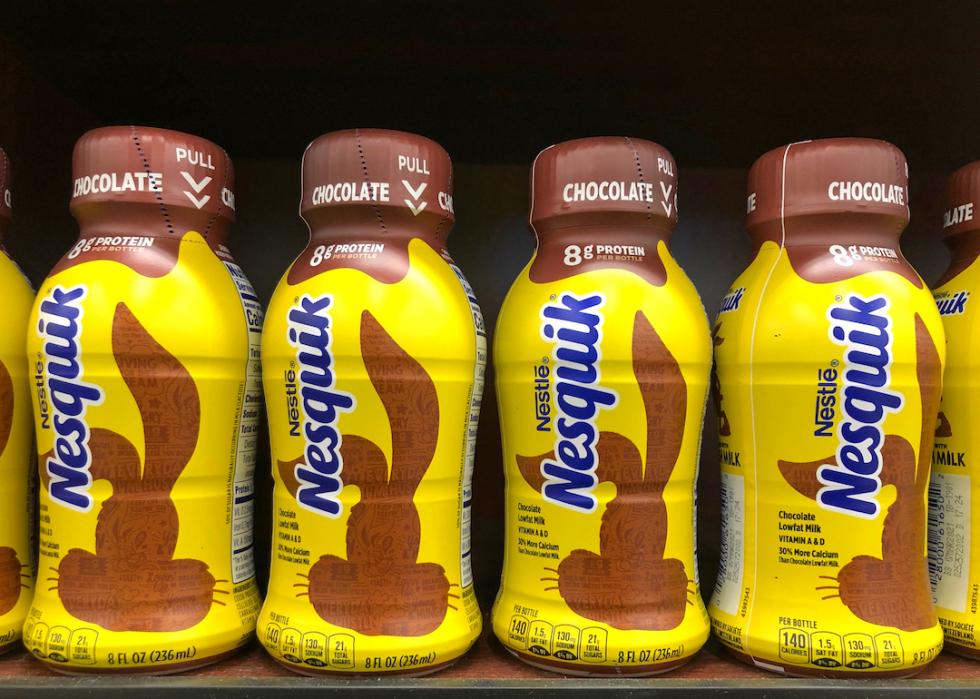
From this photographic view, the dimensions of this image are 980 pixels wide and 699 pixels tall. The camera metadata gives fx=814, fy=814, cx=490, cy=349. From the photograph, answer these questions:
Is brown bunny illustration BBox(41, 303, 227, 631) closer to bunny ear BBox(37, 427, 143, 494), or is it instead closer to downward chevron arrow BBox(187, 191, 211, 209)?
bunny ear BBox(37, 427, 143, 494)

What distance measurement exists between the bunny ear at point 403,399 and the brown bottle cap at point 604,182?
232 millimetres

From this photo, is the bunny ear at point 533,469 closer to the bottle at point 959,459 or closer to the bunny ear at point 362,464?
the bunny ear at point 362,464

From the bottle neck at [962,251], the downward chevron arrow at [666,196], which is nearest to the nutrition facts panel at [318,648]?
the downward chevron arrow at [666,196]

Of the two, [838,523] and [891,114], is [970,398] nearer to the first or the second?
[838,523]

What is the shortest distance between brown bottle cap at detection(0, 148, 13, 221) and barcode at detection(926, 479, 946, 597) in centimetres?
112

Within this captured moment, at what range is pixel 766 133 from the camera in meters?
1.13

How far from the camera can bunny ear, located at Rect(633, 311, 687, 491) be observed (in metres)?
0.83

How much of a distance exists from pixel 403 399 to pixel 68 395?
1.10ft

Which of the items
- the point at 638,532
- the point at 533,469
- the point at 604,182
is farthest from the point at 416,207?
the point at 638,532

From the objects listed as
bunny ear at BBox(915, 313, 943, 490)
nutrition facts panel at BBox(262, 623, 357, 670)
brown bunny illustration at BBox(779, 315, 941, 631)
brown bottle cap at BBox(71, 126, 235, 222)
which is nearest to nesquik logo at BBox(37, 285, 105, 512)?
brown bottle cap at BBox(71, 126, 235, 222)

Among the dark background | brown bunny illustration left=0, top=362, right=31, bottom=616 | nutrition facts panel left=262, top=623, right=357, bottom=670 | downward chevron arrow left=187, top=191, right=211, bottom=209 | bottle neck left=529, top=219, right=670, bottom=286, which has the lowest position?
nutrition facts panel left=262, top=623, right=357, bottom=670

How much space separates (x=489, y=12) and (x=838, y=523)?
2.19 feet

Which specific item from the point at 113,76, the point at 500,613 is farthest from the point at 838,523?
the point at 113,76

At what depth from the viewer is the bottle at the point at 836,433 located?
0.81 metres
